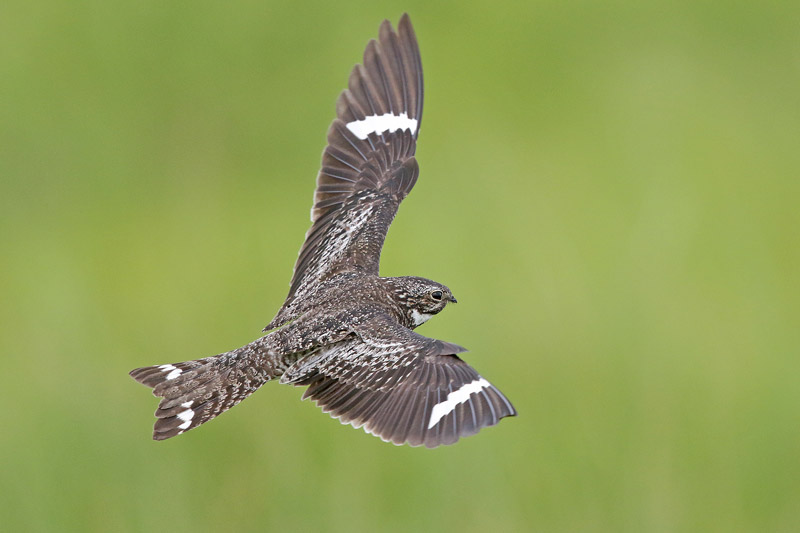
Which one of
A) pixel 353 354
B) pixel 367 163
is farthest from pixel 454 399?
pixel 367 163

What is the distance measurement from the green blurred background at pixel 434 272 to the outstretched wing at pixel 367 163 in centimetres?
501

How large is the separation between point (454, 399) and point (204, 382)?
1465 mm

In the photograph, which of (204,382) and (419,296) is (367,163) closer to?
(419,296)

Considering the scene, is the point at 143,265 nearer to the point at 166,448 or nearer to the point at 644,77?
the point at 166,448

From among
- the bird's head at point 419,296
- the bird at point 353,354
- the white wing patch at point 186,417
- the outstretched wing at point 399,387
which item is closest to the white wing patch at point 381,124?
the bird at point 353,354

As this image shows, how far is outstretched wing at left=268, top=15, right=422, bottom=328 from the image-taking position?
809 cm

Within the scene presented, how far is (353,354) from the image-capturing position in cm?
680

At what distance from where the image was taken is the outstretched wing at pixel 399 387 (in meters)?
6.22

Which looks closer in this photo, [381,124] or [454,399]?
[454,399]

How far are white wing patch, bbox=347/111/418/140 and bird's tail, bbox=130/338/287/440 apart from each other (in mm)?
2281

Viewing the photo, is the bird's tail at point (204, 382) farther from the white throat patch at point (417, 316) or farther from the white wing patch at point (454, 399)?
the white wing patch at point (454, 399)

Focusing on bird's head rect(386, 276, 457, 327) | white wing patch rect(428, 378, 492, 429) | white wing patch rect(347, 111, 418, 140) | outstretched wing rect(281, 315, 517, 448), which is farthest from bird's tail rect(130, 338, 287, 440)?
white wing patch rect(347, 111, 418, 140)

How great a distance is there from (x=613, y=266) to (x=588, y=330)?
135 cm

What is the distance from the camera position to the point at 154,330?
1537cm
